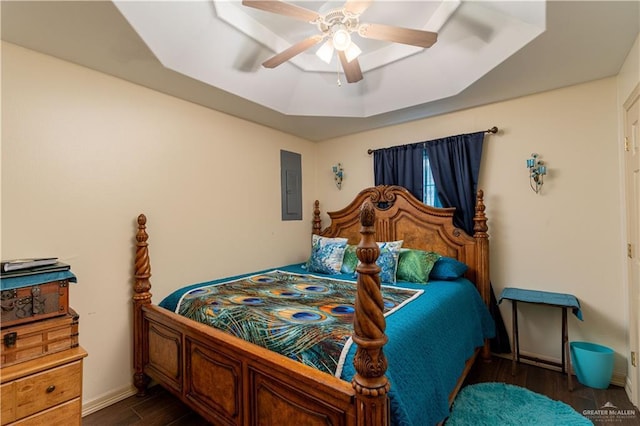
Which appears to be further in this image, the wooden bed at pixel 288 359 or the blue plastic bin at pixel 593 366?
the blue plastic bin at pixel 593 366

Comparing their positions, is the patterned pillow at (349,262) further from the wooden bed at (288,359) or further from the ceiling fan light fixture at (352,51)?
the ceiling fan light fixture at (352,51)

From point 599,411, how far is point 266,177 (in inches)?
136

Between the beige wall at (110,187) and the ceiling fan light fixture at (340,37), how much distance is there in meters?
→ 1.66

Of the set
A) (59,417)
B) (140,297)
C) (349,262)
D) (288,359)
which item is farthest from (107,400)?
(349,262)

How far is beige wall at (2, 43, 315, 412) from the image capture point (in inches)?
74.5

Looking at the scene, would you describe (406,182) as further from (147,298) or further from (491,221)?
(147,298)

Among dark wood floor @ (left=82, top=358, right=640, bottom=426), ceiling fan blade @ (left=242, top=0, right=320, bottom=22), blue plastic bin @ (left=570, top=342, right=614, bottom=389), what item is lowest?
dark wood floor @ (left=82, top=358, right=640, bottom=426)

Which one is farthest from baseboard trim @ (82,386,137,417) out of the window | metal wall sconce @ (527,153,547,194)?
metal wall sconce @ (527,153,547,194)

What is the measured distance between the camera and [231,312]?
73.0 inches

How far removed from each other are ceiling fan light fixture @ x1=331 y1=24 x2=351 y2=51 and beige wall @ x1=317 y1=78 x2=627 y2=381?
188cm

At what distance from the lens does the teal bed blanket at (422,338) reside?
1311 millimetres

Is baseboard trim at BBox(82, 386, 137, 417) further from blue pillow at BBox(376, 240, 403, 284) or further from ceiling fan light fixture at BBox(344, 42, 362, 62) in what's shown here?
ceiling fan light fixture at BBox(344, 42, 362, 62)

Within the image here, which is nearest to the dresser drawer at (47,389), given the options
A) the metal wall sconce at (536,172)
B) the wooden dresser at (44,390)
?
the wooden dresser at (44,390)

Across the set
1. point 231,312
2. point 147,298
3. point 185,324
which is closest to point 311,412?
point 231,312
